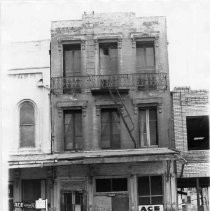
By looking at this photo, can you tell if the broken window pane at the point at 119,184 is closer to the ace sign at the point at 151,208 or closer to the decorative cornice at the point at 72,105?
the ace sign at the point at 151,208

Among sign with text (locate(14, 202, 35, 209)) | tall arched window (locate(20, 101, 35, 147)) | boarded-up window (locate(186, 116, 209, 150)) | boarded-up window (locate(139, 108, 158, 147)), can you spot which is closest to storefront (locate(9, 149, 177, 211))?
sign with text (locate(14, 202, 35, 209))

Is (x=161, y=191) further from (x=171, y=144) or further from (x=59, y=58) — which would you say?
(x=59, y=58)

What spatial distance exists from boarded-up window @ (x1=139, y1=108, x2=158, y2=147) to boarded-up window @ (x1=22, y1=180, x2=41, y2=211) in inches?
207

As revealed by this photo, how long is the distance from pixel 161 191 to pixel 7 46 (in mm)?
10026

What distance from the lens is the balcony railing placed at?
83.2ft

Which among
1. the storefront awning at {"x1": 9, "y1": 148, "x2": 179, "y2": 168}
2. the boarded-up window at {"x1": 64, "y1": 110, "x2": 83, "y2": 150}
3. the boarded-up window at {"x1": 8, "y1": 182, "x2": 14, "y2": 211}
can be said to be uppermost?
the boarded-up window at {"x1": 64, "y1": 110, "x2": 83, "y2": 150}

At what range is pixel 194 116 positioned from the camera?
2562 centimetres

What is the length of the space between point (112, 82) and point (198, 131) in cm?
558

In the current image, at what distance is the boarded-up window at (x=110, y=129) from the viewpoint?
1000 inches

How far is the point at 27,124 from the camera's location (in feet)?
84.5

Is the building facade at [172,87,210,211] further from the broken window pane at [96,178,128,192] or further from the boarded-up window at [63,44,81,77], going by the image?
the boarded-up window at [63,44,81,77]

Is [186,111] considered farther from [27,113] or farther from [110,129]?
[27,113]

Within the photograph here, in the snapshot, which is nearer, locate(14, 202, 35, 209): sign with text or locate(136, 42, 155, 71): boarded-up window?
locate(14, 202, 35, 209): sign with text

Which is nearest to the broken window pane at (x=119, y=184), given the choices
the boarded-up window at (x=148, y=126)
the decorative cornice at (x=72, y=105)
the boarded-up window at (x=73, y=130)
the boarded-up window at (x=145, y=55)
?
the boarded-up window at (x=148, y=126)
